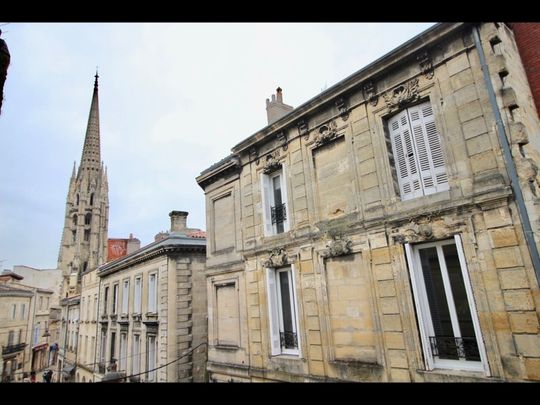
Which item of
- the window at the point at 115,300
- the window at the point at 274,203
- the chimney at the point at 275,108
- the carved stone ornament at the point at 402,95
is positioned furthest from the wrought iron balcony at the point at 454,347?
the window at the point at 115,300

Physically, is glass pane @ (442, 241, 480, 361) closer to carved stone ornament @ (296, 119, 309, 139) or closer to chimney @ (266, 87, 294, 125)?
carved stone ornament @ (296, 119, 309, 139)

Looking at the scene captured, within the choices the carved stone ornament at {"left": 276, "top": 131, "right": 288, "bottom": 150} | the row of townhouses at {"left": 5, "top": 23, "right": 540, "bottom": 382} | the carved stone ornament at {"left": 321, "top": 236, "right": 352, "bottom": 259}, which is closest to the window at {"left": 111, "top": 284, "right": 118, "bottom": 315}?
the row of townhouses at {"left": 5, "top": 23, "right": 540, "bottom": 382}

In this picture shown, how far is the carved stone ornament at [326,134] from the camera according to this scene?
9.64 meters

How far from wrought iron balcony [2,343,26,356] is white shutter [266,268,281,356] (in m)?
33.4

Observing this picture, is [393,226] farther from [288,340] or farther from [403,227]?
[288,340]

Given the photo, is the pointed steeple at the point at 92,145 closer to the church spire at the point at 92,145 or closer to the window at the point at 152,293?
the church spire at the point at 92,145

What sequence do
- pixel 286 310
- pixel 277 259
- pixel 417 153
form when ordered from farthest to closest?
pixel 277 259
pixel 286 310
pixel 417 153

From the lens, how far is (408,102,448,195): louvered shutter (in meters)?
7.68

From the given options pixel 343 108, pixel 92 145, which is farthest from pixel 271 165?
pixel 92 145

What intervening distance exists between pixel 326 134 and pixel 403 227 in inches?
137

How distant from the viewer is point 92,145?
3290 inches
